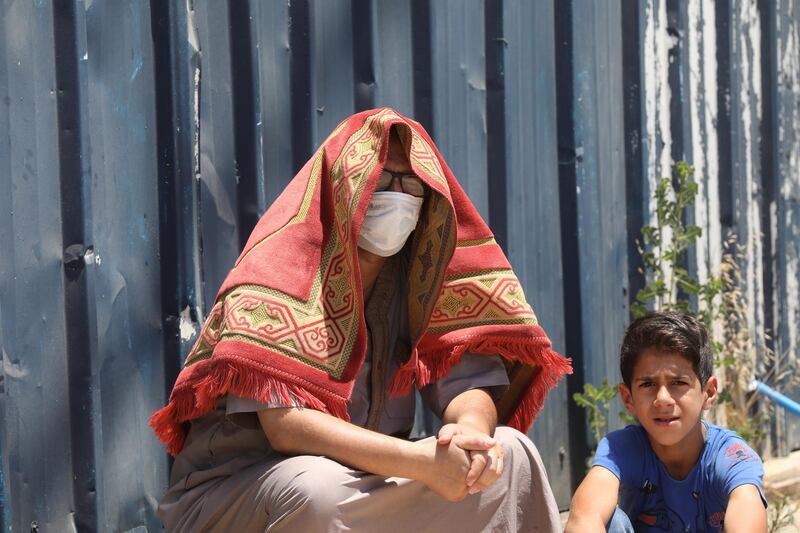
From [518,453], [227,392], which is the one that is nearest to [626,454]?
[518,453]

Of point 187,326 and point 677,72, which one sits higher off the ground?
point 677,72

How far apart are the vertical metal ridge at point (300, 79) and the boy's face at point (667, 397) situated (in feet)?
4.23

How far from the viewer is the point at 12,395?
300 centimetres

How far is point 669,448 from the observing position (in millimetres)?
3129

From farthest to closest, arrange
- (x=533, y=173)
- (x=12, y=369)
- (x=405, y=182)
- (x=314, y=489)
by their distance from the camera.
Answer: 1. (x=533, y=173)
2. (x=12, y=369)
3. (x=405, y=182)
4. (x=314, y=489)

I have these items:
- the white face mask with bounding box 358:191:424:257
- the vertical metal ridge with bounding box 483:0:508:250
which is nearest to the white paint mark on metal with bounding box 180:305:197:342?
the white face mask with bounding box 358:191:424:257

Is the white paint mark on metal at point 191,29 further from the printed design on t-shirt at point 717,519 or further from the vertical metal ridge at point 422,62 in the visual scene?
the printed design on t-shirt at point 717,519

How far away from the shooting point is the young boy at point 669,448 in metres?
3.01

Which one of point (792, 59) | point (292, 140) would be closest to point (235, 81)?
point (292, 140)

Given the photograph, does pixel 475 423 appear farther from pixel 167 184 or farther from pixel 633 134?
pixel 633 134

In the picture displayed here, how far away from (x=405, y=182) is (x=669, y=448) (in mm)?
1055

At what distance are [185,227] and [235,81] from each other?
496 millimetres

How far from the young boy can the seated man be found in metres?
0.24

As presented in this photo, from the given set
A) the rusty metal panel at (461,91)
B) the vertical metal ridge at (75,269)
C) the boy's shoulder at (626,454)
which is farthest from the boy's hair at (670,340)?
the vertical metal ridge at (75,269)
